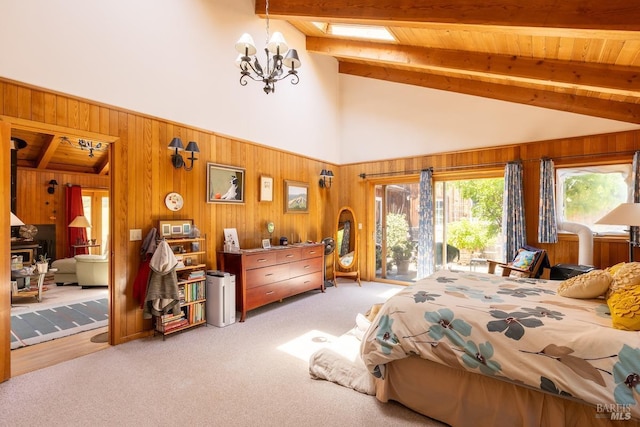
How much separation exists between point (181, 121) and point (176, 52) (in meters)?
0.82

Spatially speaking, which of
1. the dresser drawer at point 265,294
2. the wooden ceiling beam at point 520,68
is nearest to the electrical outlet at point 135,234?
the dresser drawer at point 265,294

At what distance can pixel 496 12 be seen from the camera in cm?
247

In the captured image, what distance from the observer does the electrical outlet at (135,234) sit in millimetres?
3254

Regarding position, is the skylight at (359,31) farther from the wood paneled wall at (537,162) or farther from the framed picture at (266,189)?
the framed picture at (266,189)

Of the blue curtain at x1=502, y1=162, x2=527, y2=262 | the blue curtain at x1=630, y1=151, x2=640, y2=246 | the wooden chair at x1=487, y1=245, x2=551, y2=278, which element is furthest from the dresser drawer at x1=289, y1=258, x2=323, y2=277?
the blue curtain at x1=630, y1=151, x2=640, y2=246

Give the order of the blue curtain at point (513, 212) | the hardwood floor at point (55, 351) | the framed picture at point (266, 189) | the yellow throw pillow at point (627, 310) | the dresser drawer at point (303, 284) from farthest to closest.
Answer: the framed picture at point (266, 189), the dresser drawer at point (303, 284), the blue curtain at point (513, 212), the hardwood floor at point (55, 351), the yellow throw pillow at point (627, 310)

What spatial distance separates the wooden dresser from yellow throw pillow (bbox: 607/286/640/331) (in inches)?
137

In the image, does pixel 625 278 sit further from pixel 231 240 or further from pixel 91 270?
pixel 91 270

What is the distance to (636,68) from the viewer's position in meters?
2.87

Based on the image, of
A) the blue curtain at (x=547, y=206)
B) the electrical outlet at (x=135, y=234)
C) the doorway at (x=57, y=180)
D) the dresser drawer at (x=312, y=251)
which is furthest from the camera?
the doorway at (x=57, y=180)

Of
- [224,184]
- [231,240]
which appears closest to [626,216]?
[231,240]

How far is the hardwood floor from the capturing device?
2.71 m

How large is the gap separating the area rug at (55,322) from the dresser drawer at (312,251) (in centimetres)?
284

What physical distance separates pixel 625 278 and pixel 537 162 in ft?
9.63
